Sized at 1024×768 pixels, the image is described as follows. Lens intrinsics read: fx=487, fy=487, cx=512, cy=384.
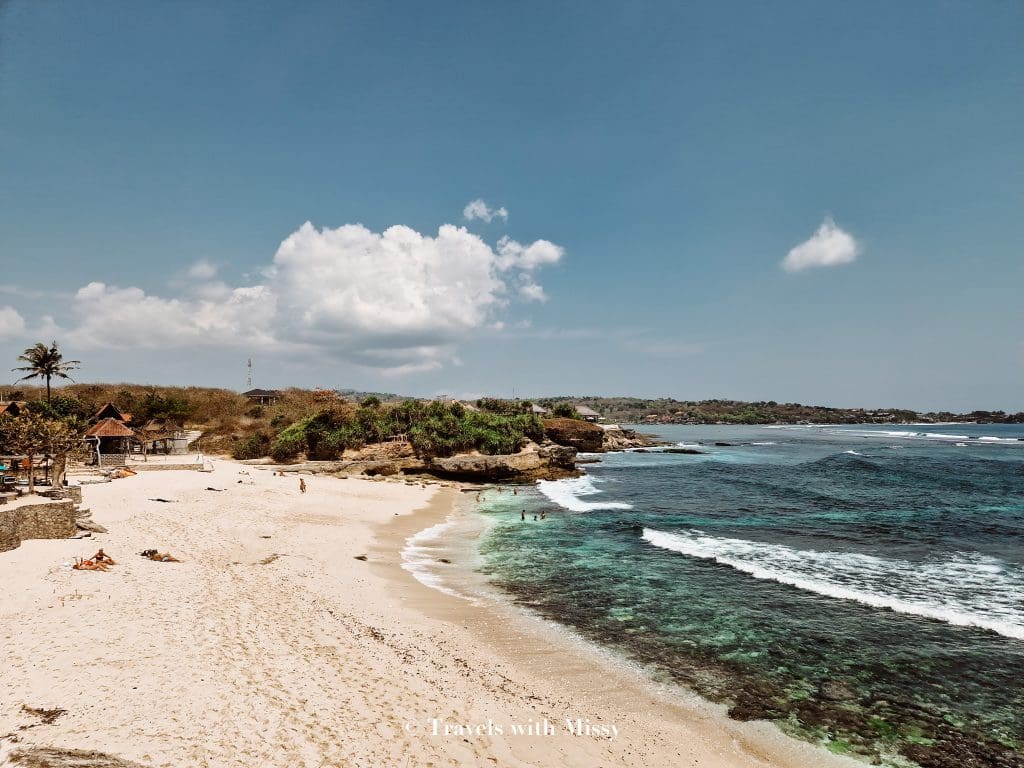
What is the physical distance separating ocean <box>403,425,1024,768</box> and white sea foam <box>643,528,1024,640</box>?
93mm

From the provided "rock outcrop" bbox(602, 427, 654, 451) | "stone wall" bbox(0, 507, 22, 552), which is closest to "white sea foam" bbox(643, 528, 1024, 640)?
"stone wall" bbox(0, 507, 22, 552)

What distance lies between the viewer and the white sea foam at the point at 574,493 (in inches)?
1291

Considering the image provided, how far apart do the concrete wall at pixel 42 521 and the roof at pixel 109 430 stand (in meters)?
30.0

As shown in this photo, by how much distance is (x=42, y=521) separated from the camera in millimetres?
16828

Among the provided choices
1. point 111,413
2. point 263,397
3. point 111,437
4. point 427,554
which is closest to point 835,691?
point 427,554

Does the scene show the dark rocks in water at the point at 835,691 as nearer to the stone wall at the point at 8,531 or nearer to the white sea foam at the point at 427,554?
the white sea foam at the point at 427,554

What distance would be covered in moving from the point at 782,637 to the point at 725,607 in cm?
214

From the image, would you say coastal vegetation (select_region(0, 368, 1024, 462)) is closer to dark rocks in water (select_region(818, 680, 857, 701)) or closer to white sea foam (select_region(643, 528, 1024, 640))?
white sea foam (select_region(643, 528, 1024, 640))

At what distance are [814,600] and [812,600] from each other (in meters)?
0.07

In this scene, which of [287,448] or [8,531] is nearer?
[8,531]

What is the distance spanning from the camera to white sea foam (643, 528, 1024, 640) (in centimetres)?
1477

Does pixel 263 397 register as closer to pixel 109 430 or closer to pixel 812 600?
pixel 109 430

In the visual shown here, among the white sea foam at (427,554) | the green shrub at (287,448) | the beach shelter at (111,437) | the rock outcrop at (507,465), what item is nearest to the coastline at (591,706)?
the white sea foam at (427,554)

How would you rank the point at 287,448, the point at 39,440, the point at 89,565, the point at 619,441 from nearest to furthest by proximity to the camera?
1. the point at 89,565
2. the point at 39,440
3. the point at 287,448
4. the point at 619,441
